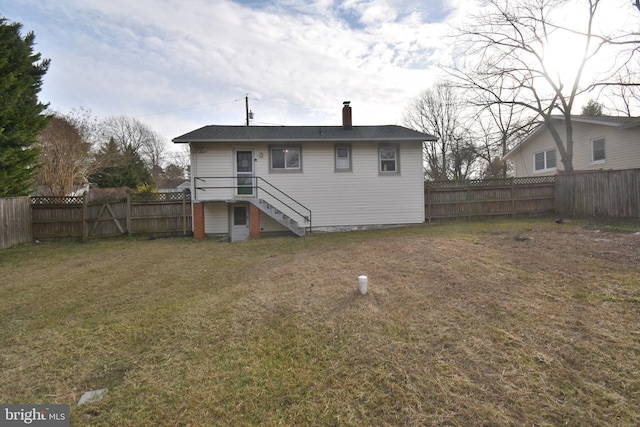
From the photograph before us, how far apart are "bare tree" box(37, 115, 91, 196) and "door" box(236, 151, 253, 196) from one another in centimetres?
1474

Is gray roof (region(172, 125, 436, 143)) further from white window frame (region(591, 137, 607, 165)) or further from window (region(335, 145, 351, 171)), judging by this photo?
white window frame (region(591, 137, 607, 165))

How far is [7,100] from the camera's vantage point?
8234 mm

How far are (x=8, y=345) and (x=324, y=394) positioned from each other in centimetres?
368

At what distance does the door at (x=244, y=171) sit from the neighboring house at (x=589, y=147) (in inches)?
679

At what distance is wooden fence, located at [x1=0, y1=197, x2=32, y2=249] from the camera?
383 inches

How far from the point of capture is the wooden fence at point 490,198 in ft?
43.4

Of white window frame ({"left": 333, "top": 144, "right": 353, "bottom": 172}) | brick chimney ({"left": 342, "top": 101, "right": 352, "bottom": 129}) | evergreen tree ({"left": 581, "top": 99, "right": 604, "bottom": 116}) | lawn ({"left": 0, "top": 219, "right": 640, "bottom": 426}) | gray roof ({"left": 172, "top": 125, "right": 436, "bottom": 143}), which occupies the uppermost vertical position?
evergreen tree ({"left": 581, "top": 99, "right": 604, "bottom": 116})

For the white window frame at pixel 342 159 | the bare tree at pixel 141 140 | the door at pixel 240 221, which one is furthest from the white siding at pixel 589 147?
the bare tree at pixel 141 140

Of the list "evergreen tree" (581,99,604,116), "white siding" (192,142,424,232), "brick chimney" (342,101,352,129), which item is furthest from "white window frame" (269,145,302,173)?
"evergreen tree" (581,99,604,116)

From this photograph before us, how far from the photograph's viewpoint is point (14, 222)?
1020 centimetres

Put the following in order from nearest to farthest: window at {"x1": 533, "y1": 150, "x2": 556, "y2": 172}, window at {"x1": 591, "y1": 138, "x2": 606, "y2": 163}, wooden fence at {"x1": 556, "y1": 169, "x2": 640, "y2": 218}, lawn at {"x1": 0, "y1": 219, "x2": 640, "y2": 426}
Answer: lawn at {"x1": 0, "y1": 219, "x2": 640, "y2": 426}
wooden fence at {"x1": 556, "y1": 169, "x2": 640, "y2": 218}
window at {"x1": 591, "y1": 138, "x2": 606, "y2": 163}
window at {"x1": 533, "y1": 150, "x2": 556, "y2": 172}

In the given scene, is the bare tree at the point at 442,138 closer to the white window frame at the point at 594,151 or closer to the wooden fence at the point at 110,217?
the white window frame at the point at 594,151

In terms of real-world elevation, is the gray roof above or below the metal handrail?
above

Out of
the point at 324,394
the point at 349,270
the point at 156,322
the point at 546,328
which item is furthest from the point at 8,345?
the point at 546,328
